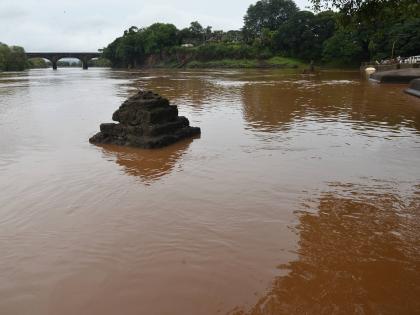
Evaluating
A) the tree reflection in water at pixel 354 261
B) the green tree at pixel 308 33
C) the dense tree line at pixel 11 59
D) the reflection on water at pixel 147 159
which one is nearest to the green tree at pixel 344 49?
the green tree at pixel 308 33

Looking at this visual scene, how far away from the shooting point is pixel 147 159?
9.15m

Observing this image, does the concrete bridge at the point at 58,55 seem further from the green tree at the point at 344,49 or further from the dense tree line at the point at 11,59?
the green tree at the point at 344,49

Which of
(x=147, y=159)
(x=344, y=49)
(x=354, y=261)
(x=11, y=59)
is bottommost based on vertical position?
(x=354, y=261)

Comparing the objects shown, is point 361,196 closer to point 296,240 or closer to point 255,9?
point 296,240

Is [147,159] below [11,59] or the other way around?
below

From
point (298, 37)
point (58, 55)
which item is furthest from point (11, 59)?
point (298, 37)

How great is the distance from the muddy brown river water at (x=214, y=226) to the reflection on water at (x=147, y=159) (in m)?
0.04

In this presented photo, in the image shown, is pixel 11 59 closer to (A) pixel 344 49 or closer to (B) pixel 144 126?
(A) pixel 344 49

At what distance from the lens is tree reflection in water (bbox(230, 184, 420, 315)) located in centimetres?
376

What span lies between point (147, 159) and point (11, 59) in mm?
91286

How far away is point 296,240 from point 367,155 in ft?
15.6

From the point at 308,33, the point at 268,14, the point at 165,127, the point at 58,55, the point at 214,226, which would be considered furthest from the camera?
the point at 58,55

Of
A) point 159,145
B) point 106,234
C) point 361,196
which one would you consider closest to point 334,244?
point 361,196

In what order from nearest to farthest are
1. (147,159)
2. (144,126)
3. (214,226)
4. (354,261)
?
(354,261), (214,226), (147,159), (144,126)
